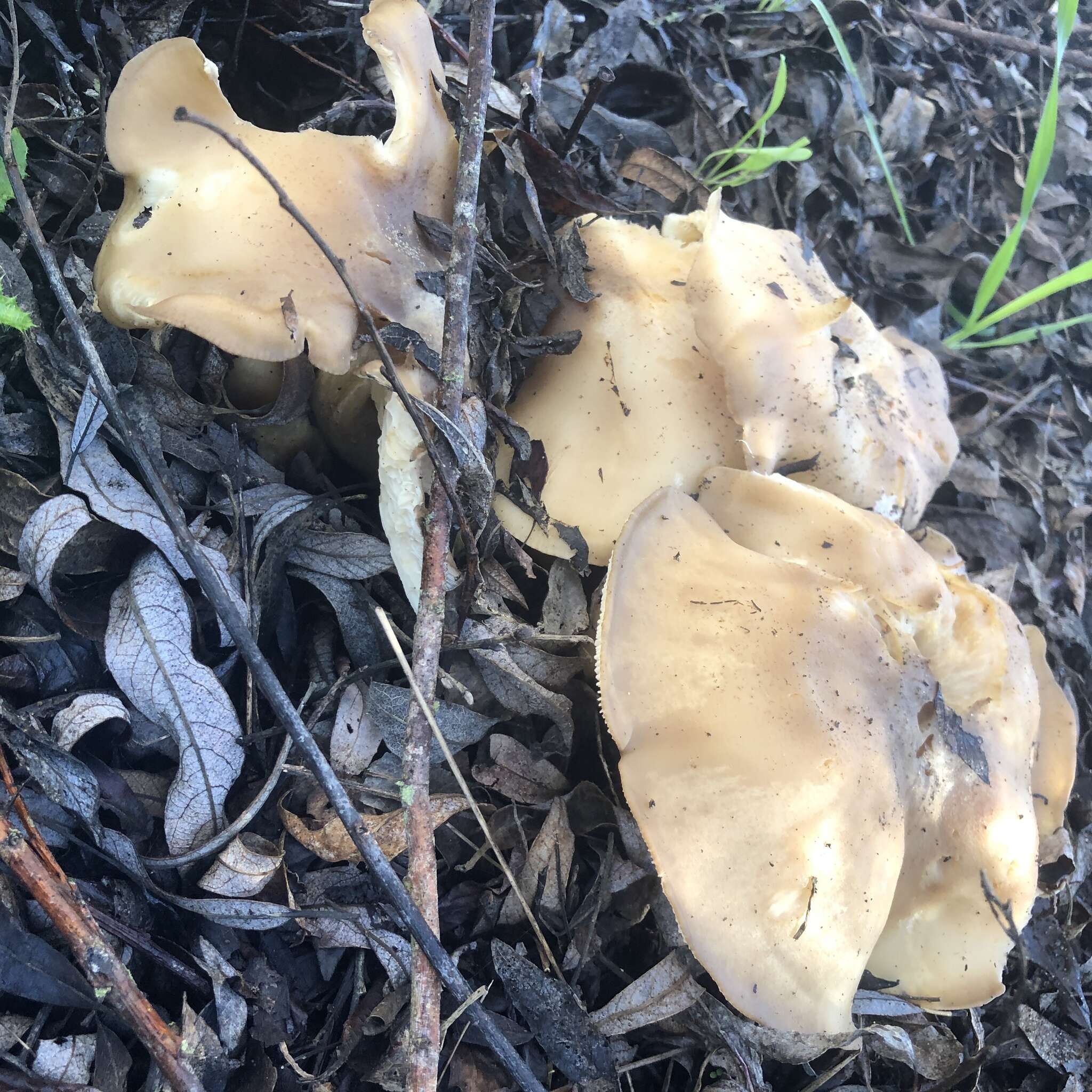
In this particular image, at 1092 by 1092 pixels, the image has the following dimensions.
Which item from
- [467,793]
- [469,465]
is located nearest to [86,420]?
[469,465]

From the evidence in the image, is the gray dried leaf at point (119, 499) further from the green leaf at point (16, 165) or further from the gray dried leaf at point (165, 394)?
the green leaf at point (16, 165)

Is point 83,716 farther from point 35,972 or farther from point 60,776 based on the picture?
point 35,972

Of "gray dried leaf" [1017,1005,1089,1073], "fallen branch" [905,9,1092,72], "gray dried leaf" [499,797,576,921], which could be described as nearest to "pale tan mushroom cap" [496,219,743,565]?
"gray dried leaf" [499,797,576,921]

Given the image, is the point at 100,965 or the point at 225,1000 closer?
the point at 100,965

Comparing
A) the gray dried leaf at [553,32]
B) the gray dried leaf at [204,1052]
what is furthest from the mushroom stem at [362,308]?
the gray dried leaf at [553,32]

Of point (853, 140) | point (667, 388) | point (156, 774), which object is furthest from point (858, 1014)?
point (853, 140)

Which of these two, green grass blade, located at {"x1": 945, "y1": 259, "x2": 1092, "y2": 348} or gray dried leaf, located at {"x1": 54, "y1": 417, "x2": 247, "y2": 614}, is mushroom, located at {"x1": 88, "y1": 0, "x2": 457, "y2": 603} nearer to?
gray dried leaf, located at {"x1": 54, "y1": 417, "x2": 247, "y2": 614}
